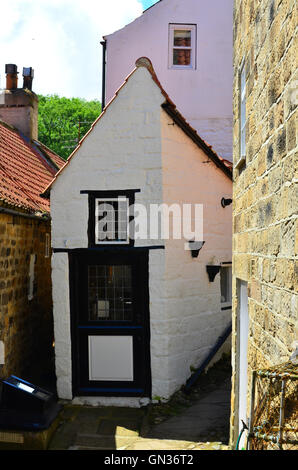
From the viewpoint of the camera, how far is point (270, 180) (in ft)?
12.5

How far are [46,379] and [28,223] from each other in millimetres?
3249

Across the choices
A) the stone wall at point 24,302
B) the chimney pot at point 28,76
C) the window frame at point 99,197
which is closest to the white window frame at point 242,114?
the window frame at point 99,197

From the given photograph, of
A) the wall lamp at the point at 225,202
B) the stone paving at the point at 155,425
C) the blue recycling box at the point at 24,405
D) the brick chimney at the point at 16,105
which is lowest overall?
the stone paving at the point at 155,425

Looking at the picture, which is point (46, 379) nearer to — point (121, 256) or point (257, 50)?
point (121, 256)

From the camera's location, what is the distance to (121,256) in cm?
873

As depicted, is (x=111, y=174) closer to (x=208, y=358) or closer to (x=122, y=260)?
(x=122, y=260)

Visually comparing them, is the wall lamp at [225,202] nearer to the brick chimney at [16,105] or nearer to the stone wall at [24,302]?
the stone wall at [24,302]

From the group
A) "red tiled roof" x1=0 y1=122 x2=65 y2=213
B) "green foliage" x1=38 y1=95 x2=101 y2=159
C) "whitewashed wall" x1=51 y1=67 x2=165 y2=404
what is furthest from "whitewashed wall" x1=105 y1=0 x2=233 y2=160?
"green foliage" x1=38 y1=95 x2=101 y2=159

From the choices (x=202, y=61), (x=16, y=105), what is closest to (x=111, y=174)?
(x=202, y=61)

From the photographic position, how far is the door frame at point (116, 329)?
339 inches

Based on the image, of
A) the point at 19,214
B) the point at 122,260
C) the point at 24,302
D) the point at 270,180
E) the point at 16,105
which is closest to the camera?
the point at 270,180

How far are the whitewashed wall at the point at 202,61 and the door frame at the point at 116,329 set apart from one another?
568 centimetres

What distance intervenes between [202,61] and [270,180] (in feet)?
34.0

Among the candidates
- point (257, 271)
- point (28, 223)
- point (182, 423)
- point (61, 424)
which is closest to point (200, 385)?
point (182, 423)
